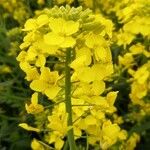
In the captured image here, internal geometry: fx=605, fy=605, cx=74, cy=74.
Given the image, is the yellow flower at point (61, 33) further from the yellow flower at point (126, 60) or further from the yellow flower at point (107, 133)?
the yellow flower at point (126, 60)

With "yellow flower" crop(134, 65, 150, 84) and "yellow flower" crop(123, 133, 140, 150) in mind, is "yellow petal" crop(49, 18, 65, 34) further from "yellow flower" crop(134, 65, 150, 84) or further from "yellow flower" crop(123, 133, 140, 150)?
"yellow flower" crop(134, 65, 150, 84)

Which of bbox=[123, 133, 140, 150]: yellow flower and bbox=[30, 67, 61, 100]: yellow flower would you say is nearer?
bbox=[30, 67, 61, 100]: yellow flower

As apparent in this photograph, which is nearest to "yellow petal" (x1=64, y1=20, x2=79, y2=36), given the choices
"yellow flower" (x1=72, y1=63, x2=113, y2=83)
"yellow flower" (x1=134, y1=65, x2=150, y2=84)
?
"yellow flower" (x1=72, y1=63, x2=113, y2=83)

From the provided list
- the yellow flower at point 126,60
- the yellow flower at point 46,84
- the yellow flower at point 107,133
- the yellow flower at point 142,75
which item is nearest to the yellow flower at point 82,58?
the yellow flower at point 46,84

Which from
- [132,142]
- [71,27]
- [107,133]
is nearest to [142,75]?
[132,142]

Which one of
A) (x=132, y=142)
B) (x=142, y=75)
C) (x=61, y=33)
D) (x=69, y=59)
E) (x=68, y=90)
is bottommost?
(x=132, y=142)

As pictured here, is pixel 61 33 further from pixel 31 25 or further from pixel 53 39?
pixel 31 25
